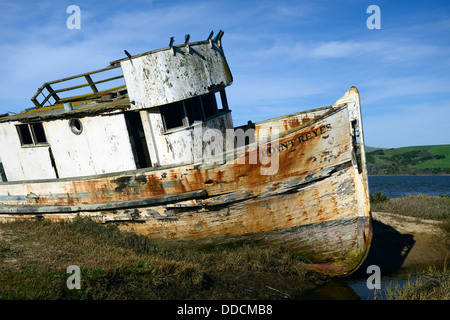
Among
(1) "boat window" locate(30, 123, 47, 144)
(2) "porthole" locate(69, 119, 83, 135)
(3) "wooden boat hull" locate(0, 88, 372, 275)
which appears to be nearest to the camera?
Answer: (3) "wooden boat hull" locate(0, 88, 372, 275)

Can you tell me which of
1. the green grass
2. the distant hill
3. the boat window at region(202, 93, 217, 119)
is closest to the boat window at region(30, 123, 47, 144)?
the boat window at region(202, 93, 217, 119)

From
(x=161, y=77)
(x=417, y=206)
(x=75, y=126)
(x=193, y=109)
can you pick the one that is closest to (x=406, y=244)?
(x=417, y=206)

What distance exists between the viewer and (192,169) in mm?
6371

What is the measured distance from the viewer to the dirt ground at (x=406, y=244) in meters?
7.85

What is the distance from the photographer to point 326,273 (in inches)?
257

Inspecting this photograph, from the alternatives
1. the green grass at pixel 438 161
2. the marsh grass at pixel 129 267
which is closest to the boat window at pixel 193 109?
the marsh grass at pixel 129 267

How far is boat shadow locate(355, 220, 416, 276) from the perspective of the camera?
765 centimetres

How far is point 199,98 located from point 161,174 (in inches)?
78.9

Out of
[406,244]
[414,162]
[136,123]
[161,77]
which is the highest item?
[161,77]

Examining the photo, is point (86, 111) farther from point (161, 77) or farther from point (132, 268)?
point (132, 268)

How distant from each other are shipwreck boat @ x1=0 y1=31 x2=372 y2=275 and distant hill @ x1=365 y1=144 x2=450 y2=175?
3216cm

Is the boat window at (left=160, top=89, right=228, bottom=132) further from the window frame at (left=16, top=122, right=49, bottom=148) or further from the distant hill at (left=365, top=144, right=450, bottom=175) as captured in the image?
the distant hill at (left=365, top=144, right=450, bottom=175)

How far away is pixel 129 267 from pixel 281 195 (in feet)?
9.80
